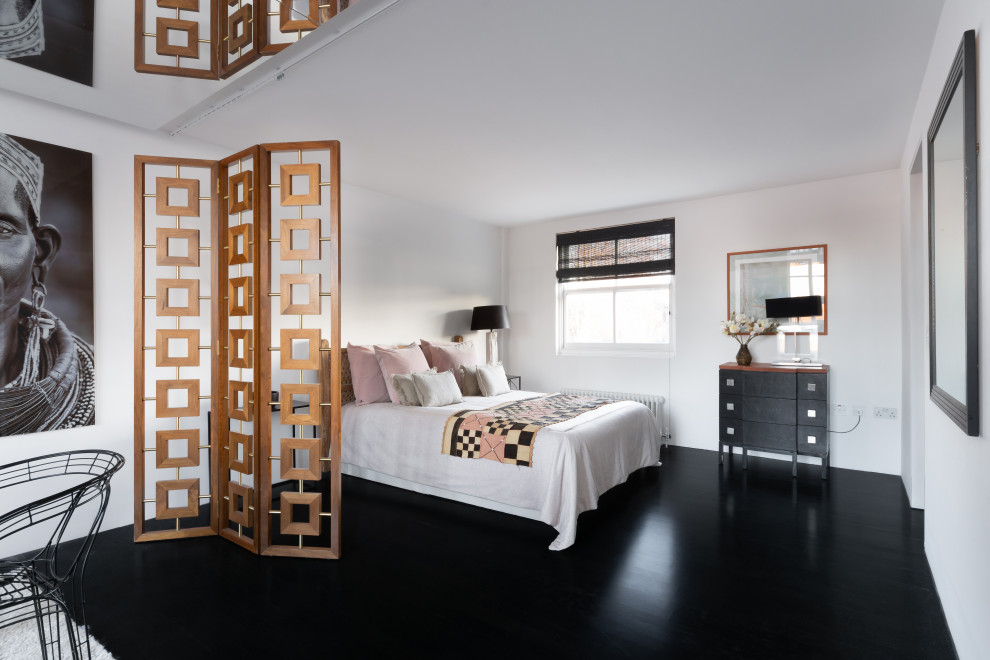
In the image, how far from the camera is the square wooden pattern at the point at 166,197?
9.94 feet

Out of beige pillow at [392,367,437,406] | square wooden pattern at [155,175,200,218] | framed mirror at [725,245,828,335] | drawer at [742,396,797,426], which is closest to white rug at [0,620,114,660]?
square wooden pattern at [155,175,200,218]

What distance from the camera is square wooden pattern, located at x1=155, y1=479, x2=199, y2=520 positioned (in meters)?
3.09

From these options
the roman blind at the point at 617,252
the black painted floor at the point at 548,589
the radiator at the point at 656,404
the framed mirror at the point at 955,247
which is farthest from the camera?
the roman blind at the point at 617,252

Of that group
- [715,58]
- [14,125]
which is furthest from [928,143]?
[14,125]

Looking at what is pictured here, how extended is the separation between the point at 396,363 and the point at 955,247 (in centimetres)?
368

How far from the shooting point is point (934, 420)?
2.58 metres

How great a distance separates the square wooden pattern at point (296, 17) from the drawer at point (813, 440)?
4491 mm

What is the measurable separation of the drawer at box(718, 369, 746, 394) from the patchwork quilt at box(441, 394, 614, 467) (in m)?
1.40

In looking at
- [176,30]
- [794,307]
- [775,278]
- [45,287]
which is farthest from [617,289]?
[45,287]

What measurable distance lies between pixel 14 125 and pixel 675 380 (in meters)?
5.47

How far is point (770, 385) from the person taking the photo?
4520 mm

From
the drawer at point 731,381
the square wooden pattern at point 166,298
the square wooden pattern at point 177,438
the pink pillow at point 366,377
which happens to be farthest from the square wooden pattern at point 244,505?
the drawer at point 731,381

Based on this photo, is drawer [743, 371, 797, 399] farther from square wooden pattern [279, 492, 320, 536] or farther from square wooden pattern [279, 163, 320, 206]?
square wooden pattern [279, 163, 320, 206]

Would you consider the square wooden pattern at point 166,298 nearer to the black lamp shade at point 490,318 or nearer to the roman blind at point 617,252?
the black lamp shade at point 490,318
